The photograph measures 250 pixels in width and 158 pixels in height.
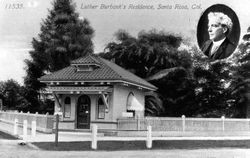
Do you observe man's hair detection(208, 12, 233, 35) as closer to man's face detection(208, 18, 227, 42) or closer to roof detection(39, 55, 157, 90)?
man's face detection(208, 18, 227, 42)

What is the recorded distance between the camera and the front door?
22494 mm

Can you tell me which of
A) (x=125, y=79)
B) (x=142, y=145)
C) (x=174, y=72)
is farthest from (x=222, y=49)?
(x=174, y=72)

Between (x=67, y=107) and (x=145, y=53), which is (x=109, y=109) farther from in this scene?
(x=145, y=53)

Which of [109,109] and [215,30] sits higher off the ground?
[215,30]

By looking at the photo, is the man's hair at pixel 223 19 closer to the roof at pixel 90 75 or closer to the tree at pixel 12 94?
the roof at pixel 90 75

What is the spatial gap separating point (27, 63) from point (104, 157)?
18585 mm

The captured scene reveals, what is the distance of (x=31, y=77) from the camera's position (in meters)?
31.5

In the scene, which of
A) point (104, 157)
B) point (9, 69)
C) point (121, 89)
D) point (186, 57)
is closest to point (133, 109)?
point (121, 89)

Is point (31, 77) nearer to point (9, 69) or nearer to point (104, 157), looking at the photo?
point (9, 69)

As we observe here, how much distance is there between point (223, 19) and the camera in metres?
14.8

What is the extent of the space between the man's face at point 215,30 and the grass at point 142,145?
4.63 meters

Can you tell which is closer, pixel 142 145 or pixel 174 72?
pixel 142 145

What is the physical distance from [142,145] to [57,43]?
13.6 metres

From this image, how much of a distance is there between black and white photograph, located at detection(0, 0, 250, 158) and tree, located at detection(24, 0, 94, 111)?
74mm
